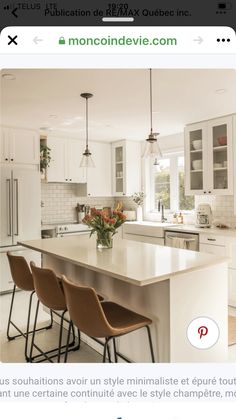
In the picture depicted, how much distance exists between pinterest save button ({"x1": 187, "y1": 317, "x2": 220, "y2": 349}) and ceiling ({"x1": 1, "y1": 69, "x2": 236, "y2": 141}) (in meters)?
1.35

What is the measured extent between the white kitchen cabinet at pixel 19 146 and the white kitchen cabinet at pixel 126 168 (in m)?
1.51

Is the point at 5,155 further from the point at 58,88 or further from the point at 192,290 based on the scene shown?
the point at 192,290

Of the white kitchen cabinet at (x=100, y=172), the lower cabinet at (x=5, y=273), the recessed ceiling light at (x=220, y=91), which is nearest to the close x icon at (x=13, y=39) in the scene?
the recessed ceiling light at (x=220, y=91)

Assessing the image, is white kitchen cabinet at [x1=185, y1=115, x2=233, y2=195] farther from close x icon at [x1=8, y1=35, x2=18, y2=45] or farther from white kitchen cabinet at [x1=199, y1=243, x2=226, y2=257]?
close x icon at [x1=8, y1=35, x2=18, y2=45]

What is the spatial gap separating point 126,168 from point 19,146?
5.84ft

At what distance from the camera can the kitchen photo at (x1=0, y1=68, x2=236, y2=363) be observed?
1.72m

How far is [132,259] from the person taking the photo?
1.98 meters

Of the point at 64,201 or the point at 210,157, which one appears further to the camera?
the point at 64,201

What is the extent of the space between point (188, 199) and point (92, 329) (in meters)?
3.33

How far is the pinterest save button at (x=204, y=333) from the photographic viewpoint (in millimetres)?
1061
